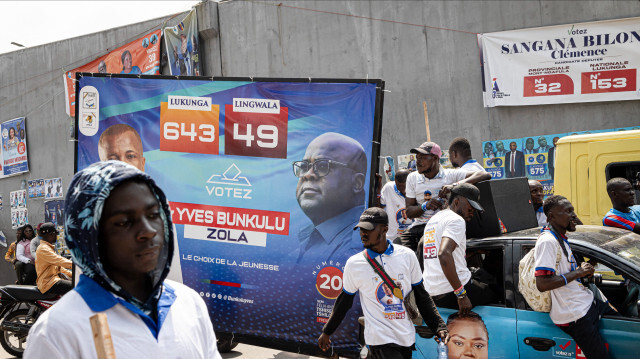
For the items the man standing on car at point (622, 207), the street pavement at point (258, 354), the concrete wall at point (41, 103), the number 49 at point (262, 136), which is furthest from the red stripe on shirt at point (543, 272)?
the concrete wall at point (41, 103)

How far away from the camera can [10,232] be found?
Result: 59.9ft

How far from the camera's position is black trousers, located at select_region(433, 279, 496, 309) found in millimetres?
4314

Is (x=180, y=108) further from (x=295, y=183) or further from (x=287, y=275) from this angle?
(x=287, y=275)

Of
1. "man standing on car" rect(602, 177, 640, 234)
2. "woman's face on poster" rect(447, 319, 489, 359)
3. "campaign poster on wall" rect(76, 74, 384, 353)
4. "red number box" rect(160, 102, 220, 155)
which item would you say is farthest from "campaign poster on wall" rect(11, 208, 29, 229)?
"man standing on car" rect(602, 177, 640, 234)

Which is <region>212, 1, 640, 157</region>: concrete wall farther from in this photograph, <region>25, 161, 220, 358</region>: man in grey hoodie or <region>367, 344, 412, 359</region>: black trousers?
<region>25, 161, 220, 358</region>: man in grey hoodie

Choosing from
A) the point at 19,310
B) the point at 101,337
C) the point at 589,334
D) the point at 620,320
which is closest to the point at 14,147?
the point at 19,310

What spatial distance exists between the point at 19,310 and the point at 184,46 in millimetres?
8719

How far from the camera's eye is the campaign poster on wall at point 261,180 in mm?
4785

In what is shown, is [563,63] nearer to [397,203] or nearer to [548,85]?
[548,85]

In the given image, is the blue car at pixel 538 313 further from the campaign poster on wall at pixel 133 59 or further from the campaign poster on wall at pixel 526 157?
the campaign poster on wall at pixel 133 59

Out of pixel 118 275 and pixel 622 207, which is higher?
pixel 118 275

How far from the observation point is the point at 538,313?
407cm

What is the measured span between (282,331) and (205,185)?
1500 millimetres

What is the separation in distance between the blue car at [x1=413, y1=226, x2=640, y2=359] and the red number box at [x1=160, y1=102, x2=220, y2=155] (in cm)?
248
